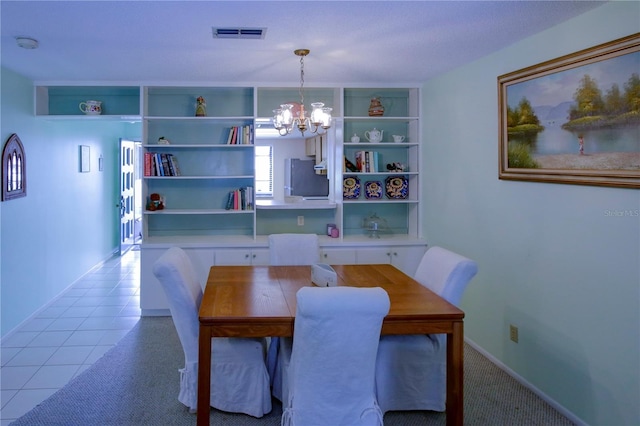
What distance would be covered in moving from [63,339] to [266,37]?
2.97m

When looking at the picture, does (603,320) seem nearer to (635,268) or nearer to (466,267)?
(635,268)

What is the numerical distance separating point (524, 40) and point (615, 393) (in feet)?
7.24

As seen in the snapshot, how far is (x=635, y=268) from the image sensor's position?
2316mm

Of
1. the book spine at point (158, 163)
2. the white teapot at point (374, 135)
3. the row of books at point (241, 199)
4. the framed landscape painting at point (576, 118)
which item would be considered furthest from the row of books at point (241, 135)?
the framed landscape painting at point (576, 118)

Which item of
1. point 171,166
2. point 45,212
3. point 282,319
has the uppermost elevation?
point 171,166

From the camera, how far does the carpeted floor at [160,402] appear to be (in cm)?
270

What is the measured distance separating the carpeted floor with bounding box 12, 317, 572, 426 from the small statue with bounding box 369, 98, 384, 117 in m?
2.53

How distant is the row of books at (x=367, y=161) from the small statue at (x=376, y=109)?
0.39m

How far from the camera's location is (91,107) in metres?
4.71

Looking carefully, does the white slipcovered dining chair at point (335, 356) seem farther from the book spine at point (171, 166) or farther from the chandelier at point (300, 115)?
the book spine at point (171, 166)

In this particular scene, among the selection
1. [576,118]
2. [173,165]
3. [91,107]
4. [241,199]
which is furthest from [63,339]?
[576,118]

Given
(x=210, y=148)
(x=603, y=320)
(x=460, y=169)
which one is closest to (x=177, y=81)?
(x=210, y=148)

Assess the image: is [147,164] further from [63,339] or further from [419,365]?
[419,365]

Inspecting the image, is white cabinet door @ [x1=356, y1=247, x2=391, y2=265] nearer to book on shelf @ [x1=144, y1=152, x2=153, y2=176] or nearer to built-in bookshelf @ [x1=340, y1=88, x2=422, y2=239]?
built-in bookshelf @ [x1=340, y1=88, x2=422, y2=239]
